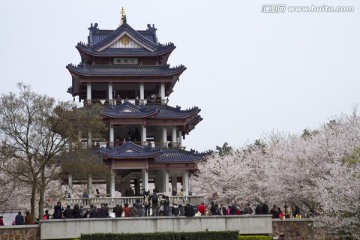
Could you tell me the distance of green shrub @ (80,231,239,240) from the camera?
1420 inches

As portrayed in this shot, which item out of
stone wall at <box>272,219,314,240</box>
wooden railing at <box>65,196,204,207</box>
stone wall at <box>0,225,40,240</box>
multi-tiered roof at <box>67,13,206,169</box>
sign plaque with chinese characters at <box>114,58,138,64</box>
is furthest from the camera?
sign plaque with chinese characters at <box>114,58,138,64</box>

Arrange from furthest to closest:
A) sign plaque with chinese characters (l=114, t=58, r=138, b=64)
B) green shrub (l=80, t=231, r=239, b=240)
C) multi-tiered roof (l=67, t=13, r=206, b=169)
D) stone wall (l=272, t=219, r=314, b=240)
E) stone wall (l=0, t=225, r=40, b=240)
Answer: sign plaque with chinese characters (l=114, t=58, r=138, b=64), multi-tiered roof (l=67, t=13, r=206, b=169), stone wall (l=272, t=219, r=314, b=240), stone wall (l=0, t=225, r=40, b=240), green shrub (l=80, t=231, r=239, b=240)

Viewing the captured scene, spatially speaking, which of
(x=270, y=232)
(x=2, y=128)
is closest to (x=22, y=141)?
(x=2, y=128)

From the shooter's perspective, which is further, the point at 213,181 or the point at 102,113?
the point at 213,181

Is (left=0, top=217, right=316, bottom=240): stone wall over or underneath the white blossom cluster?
underneath

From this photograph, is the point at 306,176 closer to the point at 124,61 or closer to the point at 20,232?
the point at 124,61

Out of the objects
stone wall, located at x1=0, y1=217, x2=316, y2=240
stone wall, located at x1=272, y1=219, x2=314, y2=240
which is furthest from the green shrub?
stone wall, located at x1=272, y1=219, x2=314, y2=240

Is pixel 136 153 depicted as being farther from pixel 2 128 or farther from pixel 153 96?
pixel 2 128

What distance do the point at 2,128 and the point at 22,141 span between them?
1496 mm

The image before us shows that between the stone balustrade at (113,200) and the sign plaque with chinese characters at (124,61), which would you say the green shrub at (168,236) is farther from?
the sign plaque with chinese characters at (124,61)

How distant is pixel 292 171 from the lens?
51.1 metres

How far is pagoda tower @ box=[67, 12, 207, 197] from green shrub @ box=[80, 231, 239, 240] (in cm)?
1317

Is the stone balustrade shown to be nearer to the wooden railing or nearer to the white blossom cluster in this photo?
the wooden railing

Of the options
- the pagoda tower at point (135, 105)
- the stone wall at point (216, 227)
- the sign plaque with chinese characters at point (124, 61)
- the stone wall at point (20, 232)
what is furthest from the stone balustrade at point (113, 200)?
the sign plaque with chinese characters at point (124, 61)
